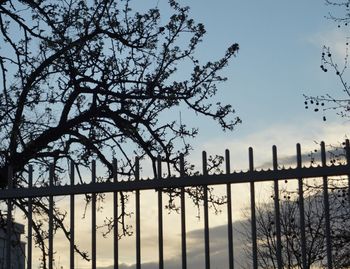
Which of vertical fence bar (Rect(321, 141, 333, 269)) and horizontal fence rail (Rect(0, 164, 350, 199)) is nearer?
vertical fence bar (Rect(321, 141, 333, 269))

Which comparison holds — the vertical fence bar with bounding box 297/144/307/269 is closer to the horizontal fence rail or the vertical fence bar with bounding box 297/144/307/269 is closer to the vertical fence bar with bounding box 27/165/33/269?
the horizontal fence rail

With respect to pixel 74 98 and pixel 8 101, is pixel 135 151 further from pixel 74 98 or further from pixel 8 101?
pixel 8 101

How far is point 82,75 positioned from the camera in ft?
40.1

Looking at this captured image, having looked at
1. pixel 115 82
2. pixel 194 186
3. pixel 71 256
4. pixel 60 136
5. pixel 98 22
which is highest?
pixel 98 22

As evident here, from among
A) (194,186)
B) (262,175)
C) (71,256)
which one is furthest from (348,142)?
(71,256)

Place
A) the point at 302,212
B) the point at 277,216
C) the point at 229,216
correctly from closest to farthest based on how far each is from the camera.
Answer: the point at 277,216, the point at 302,212, the point at 229,216

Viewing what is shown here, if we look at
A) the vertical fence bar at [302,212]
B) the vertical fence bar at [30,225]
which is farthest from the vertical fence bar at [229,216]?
the vertical fence bar at [30,225]

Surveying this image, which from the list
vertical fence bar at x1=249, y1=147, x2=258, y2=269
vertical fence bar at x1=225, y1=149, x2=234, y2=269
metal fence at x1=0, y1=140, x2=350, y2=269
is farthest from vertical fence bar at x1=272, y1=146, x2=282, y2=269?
vertical fence bar at x1=225, y1=149, x2=234, y2=269

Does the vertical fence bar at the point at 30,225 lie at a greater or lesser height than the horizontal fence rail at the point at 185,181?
lesser

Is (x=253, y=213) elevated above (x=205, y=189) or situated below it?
below

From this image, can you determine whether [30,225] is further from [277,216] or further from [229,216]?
[277,216]

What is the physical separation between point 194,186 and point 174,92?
5.15m

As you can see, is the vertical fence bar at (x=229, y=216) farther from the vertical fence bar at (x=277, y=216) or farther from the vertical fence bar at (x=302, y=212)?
the vertical fence bar at (x=302, y=212)

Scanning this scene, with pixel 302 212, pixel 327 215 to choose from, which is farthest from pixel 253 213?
pixel 327 215
